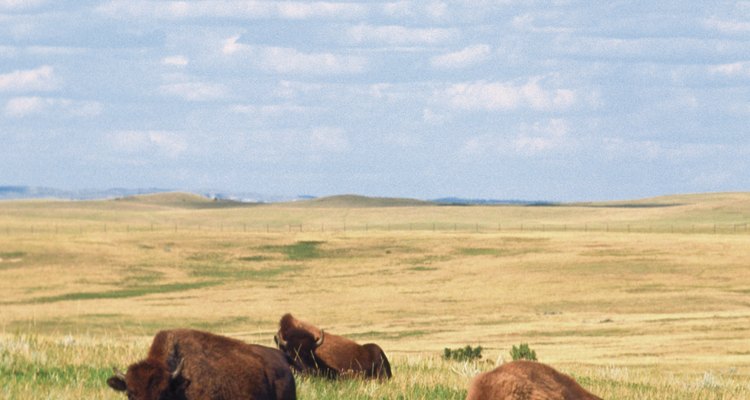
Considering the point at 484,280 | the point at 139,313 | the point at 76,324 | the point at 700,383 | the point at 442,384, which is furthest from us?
the point at 484,280

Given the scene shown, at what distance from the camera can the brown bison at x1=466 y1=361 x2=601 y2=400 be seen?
7367 mm

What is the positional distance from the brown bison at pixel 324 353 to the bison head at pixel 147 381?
4541mm

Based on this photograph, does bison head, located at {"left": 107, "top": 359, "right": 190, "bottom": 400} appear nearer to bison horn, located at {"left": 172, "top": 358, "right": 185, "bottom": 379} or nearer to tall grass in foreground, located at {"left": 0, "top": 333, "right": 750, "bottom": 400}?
bison horn, located at {"left": 172, "top": 358, "right": 185, "bottom": 379}

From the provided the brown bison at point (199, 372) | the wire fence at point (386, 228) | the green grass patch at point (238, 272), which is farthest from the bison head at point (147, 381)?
the wire fence at point (386, 228)

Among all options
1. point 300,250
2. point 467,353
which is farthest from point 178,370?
point 300,250

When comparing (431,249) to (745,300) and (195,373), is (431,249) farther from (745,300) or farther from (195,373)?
(195,373)

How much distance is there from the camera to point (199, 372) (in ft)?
24.5

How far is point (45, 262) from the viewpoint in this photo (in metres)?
94.6

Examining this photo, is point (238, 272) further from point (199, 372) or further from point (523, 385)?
A: point (523, 385)

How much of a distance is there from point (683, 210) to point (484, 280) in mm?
106610

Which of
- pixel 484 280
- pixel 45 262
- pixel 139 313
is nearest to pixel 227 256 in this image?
pixel 45 262

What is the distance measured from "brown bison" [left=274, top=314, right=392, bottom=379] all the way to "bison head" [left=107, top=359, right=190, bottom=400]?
14.9 feet

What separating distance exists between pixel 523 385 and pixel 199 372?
2273mm

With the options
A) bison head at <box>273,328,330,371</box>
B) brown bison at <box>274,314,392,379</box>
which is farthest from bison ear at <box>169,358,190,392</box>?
bison head at <box>273,328,330,371</box>
